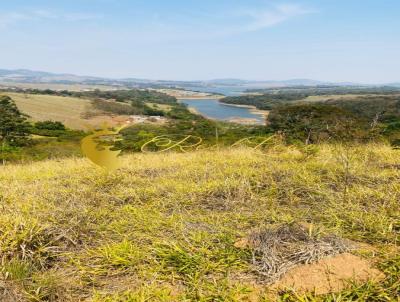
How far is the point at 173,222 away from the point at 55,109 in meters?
82.8

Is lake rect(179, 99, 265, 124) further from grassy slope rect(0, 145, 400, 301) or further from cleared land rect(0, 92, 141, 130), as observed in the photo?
grassy slope rect(0, 145, 400, 301)

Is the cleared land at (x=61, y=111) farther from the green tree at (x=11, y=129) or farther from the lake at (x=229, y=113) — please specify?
the lake at (x=229, y=113)

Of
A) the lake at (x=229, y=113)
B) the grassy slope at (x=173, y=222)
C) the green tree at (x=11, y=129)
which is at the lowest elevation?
the lake at (x=229, y=113)

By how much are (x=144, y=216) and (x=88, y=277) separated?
3.89 feet

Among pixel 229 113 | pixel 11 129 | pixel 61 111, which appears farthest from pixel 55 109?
pixel 229 113

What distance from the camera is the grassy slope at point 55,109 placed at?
238 ft

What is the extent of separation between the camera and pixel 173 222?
384 centimetres

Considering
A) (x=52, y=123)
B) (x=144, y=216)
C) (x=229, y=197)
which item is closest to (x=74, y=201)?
(x=144, y=216)

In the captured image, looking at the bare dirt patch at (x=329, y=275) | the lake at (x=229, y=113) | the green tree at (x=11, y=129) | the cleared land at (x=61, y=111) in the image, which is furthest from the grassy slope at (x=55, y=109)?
the bare dirt patch at (x=329, y=275)

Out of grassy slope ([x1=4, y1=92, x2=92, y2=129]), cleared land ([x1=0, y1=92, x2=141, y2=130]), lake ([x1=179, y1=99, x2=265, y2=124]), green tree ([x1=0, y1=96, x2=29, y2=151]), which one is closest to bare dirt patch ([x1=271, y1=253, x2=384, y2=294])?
green tree ([x1=0, y1=96, x2=29, y2=151])

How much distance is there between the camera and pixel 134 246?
334cm

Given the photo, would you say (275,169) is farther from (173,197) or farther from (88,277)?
(88,277)

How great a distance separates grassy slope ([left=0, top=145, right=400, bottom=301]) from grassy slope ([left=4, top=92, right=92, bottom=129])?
6557 centimetres

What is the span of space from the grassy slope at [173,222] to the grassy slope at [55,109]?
65570mm
